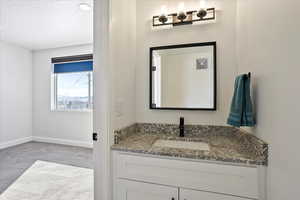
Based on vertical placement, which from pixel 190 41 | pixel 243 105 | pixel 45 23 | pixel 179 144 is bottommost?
pixel 179 144

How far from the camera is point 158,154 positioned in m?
1.15

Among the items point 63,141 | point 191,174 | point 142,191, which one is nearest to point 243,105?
point 191,174

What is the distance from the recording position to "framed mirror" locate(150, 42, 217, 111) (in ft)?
5.22

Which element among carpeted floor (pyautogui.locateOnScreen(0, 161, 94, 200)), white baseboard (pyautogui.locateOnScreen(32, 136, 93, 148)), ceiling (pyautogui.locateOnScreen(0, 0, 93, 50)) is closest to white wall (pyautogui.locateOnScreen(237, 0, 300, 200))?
carpeted floor (pyautogui.locateOnScreen(0, 161, 94, 200))

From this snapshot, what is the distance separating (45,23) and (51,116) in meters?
2.27

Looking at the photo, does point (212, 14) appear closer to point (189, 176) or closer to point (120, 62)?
point (120, 62)

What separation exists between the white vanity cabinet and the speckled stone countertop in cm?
5

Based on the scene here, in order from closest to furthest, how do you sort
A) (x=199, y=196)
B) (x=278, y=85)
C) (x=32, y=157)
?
(x=278, y=85)
(x=199, y=196)
(x=32, y=157)

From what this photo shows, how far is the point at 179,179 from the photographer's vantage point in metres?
1.11

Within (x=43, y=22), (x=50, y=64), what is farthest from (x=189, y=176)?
(x=50, y=64)

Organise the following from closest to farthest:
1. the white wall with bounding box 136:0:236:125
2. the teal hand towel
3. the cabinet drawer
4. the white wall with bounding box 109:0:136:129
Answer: the cabinet drawer < the teal hand towel < the white wall with bounding box 109:0:136:129 < the white wall with bounding box 136:0:236:125

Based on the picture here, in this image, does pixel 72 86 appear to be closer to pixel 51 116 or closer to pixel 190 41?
pixel 51 116

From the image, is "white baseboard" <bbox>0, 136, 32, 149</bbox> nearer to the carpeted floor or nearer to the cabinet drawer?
the carpeted floor

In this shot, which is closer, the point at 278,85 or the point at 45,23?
the point at 278,85
